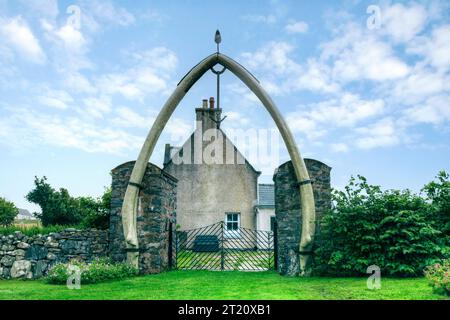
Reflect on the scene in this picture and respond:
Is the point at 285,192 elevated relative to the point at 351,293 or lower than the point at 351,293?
elevated

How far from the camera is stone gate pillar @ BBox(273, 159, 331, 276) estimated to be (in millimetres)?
10344

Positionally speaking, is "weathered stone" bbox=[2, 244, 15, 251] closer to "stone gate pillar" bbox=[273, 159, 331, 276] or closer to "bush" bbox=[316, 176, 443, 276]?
"stone gate pillar" bbox=[273, 159, 331, 276]

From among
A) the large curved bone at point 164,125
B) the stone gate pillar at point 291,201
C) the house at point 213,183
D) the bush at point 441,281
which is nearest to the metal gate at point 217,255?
the stone gate pillar at point 291,201

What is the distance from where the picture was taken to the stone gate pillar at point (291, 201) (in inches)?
407

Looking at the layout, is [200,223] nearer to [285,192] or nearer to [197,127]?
[197,127]

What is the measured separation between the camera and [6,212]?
3684cm

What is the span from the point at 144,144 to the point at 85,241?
3.42 metres

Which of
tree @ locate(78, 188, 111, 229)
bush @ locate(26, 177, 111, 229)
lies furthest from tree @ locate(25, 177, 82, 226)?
tree @ locate(78, 188, 111, 229)

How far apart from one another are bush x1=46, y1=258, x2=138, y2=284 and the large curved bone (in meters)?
0.41

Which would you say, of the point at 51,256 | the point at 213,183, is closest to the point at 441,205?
the point at 51,256

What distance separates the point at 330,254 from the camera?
9.69 meters

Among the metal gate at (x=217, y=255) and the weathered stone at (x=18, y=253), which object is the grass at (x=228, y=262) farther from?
the weathered stone at (x=18, y=253)

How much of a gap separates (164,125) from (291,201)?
170 inches
